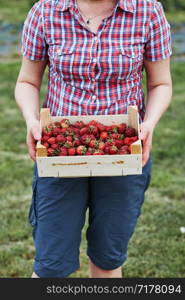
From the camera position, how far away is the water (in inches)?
350

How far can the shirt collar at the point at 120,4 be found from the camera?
2.40 m

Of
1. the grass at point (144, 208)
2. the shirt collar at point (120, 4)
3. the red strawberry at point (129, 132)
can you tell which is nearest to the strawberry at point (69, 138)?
the red strawberry at point (129, 132)

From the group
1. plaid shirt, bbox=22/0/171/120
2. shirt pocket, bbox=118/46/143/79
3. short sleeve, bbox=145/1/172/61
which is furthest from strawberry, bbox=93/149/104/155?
short sleeve, bbox=145/1/172/61

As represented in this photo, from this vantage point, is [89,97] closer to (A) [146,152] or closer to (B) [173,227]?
(A) [146,152]

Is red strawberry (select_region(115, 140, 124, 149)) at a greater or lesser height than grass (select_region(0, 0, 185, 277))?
greater

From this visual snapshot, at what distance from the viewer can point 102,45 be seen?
2.43 metres

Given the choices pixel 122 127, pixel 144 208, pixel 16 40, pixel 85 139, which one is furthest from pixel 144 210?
pixel 16 40

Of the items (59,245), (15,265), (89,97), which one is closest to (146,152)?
(89,97)

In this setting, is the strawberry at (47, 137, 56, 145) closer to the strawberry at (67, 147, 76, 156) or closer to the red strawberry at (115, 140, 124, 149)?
the strawberry at (67, 147, 76, 156)

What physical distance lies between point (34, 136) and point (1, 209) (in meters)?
2.16

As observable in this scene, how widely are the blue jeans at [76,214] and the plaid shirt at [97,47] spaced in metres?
0.33

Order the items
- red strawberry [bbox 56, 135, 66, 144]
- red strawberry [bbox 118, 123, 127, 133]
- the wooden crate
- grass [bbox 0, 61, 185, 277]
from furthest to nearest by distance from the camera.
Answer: grass [bbox 0, 61, 185, 277] → red strawberry [bbox 118, 123, 127, 133] → red strawberry [bbox 56, 135, 66, 144] → the wooden crate

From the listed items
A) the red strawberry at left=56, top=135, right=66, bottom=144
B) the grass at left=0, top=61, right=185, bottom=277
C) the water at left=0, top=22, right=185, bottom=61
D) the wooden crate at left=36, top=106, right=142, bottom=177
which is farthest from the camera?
the water at left=0, top=22, right=185, bottom=61

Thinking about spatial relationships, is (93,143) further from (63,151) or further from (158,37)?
(158,37)
